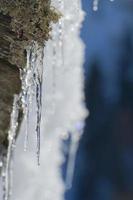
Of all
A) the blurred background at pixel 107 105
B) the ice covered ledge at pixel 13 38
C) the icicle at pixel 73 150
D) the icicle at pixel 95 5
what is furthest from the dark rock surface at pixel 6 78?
the icicle at pixel 95 5

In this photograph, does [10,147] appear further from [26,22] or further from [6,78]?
[26,22]

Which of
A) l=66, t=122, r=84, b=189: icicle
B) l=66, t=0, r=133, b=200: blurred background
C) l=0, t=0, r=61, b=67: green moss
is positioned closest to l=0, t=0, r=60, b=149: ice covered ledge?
l=0, t=0, r=61, b=67: green moss

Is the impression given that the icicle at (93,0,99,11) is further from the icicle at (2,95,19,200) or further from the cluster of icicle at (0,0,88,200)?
the icicle at (2,95,19,200)

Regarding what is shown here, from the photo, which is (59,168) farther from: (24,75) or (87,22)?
(24,75)

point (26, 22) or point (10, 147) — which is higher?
point (26, 22)

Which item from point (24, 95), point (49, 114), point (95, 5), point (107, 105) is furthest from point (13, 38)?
point (107, 105)

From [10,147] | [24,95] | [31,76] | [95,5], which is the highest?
[95,5]

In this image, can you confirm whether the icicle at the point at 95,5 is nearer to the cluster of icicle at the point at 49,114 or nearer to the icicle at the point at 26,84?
the cluster of icicle at the point at 49,114
